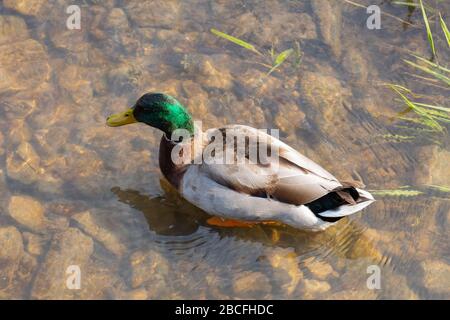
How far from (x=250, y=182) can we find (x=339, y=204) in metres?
0.72

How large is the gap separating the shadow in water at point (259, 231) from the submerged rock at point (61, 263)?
1.72 ft

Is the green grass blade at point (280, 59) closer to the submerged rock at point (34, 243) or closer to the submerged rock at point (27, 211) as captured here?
the submerged rock at point (27, 211)

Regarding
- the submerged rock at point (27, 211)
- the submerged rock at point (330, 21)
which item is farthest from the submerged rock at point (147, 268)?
the submerged rock at point (330, 21)

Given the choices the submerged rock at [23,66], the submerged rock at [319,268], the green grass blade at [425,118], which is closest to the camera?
the submerged rock at [319,268]

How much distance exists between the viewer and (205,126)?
6043 millimetres

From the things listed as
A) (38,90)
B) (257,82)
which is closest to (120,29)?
(38,90)

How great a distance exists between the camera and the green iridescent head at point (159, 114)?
519cm

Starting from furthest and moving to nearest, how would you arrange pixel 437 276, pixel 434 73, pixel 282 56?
pixel 282 56
pixel 434 73
pixel 437 276

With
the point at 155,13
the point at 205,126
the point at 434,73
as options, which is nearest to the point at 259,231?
the point at 205,126

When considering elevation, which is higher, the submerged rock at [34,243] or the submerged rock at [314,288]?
the submerged rock at [34,243]

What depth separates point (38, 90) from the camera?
6.14m

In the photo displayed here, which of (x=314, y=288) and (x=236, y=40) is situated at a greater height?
(x=236, y=40)

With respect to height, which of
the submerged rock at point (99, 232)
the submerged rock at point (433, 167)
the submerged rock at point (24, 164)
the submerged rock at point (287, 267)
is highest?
the submerged rock at point (433, 167)

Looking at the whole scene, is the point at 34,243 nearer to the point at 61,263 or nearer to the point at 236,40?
the point at 61,263
